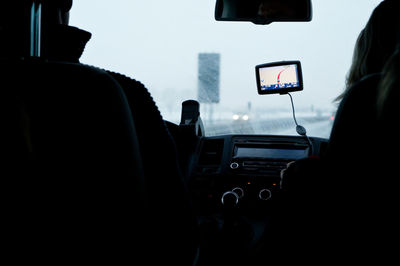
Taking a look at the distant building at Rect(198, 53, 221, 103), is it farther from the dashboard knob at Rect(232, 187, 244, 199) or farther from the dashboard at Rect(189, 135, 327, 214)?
the dashboard knob at Rect(232, 187, 244, 199)

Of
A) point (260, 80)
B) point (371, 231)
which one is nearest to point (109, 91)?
point (371, 231)

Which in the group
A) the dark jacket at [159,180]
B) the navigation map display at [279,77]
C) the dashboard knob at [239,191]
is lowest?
the dashboard knob at [239,191]

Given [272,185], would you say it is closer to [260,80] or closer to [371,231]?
[260,80]

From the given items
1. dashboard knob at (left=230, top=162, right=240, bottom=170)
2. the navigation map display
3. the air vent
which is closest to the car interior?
the navigation map display

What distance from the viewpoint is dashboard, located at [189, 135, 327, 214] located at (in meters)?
3.48

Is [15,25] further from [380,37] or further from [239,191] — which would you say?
[239,191]

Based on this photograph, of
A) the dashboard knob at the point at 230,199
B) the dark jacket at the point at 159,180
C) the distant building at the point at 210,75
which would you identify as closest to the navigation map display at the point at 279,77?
the dashboard knob at the point at 230,199

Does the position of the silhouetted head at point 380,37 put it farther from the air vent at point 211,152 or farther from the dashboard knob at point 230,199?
the air vent at point 211,152

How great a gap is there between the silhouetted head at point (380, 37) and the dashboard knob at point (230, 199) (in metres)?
1.77

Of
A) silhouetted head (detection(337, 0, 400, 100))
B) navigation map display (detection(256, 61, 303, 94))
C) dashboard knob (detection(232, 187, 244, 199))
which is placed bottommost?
dashboard knob (detection(232, 187, 244, 199))

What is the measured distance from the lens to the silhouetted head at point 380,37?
1.65m

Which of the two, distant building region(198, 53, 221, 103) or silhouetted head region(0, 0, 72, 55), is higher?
silhouetted head region(0, 0, 72, 55)

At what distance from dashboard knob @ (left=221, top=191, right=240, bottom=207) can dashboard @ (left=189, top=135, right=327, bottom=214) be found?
5.4 inches

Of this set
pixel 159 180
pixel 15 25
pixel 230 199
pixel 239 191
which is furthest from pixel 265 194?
pixel 15 25
